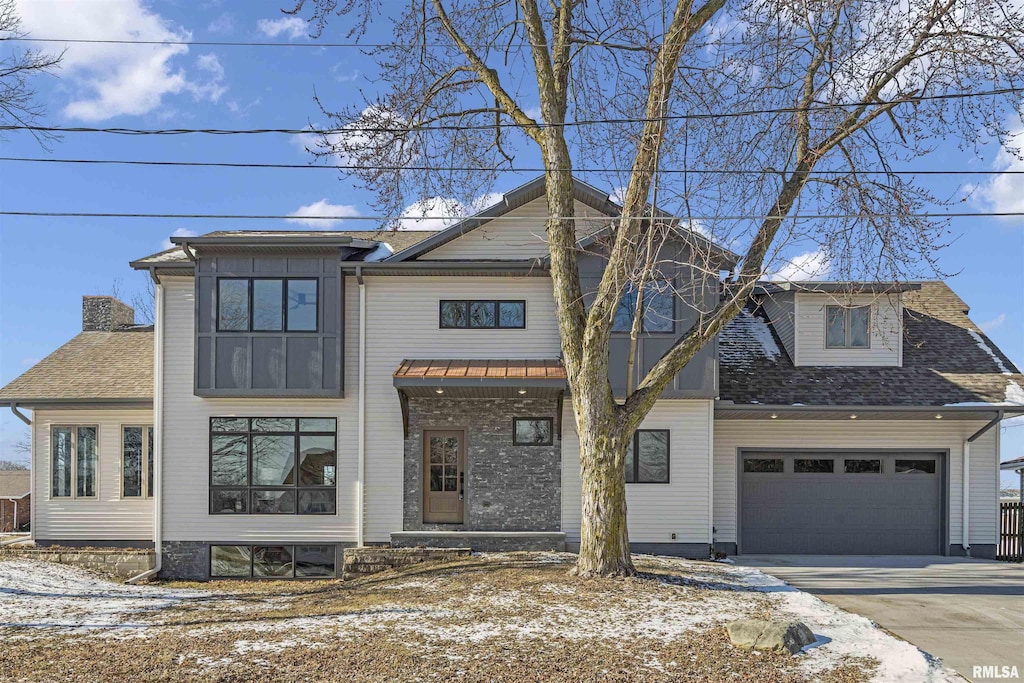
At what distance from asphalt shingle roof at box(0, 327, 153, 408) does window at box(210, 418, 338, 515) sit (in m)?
2.10

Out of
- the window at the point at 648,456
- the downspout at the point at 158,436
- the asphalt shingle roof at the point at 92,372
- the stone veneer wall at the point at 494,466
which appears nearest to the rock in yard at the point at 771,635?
the window at the point at 648,456

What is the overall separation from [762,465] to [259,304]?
395 inches

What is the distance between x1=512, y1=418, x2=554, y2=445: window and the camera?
548 inches

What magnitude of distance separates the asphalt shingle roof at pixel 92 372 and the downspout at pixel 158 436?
2.61ft

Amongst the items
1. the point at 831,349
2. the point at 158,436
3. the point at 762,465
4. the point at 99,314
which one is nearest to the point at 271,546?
the point at 158,436

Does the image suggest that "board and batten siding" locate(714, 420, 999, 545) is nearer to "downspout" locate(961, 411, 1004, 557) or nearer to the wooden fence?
"downspout" locate(961, 411, 1004, 557)

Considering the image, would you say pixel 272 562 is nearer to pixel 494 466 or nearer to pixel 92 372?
pixel 494 466

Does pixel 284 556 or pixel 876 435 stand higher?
pixel 876 435

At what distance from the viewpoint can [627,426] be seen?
35.0ft

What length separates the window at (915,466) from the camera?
1477 centimetres

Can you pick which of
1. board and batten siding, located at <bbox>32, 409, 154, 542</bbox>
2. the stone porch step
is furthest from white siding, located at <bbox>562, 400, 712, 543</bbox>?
board and batten siding, located at <bbox>32, 409, 154, 542</bbox>

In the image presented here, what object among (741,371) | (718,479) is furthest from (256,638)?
(741,371)

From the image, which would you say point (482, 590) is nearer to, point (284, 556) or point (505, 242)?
point (284, 556)

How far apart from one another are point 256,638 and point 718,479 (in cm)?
927
